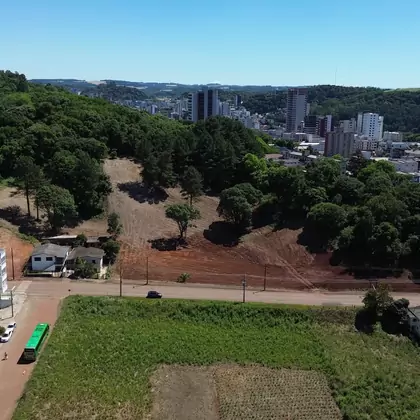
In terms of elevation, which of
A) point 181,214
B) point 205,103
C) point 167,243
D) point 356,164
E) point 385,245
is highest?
point 205,103

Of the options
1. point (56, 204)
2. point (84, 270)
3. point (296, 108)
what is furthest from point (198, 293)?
point (296, 108)

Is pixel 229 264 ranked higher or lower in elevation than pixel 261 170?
lower

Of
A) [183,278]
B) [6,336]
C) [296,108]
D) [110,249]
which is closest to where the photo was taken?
[6,336]

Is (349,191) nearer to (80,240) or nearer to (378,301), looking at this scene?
(378,301)

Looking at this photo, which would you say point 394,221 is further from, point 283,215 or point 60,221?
point 60,221

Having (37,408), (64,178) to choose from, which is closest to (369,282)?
(37,408)

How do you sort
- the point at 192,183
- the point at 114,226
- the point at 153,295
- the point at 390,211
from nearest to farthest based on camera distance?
the point at 153,295 < the point at 390,211 < the point at 114,226 < the point at 192,183
